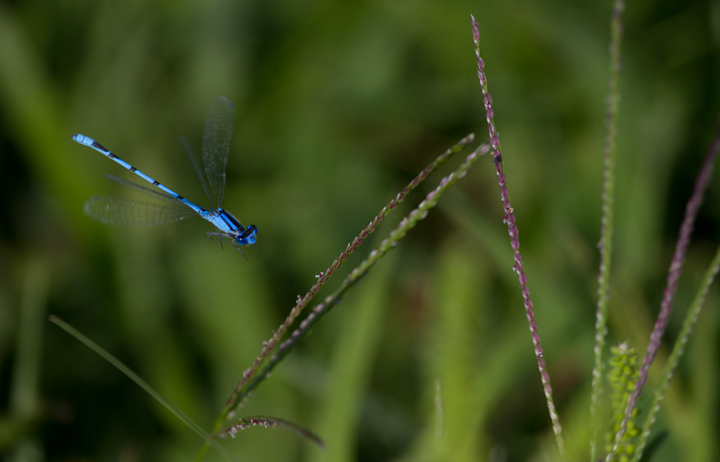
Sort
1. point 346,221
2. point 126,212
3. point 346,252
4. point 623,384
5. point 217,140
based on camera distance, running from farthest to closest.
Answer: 1. point 346,221
2. point 217,140
3. point 126,212
4. point 623,384
5. point 346,252

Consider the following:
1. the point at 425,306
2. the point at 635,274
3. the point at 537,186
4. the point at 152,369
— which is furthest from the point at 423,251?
the point at 152,369

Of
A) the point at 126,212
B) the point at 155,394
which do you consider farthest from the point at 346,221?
the point at 155,394

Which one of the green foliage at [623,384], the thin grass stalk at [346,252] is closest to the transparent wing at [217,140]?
the thin grass stalk at [346,252]

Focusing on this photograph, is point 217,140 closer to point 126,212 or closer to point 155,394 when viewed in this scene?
point 126,212

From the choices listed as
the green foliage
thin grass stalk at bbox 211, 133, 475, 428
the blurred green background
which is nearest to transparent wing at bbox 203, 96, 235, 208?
the blurred green background

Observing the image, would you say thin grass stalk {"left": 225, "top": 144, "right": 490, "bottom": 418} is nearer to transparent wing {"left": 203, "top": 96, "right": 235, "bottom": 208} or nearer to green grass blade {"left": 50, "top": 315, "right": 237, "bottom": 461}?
green grass blade {"left": 50, "top": 315, "right": 237, "bottom": 461}

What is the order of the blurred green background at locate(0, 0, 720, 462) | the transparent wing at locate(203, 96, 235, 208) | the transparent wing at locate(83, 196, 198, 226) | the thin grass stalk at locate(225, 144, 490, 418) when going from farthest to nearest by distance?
1. the transparent wing at locate(203, 96, 235, 208)
2. the blurred green background at locate(0, 0, 720, 462)
3. the transparent wing at locate(83, 196, 198, 226)
4. the thin grass stalk at locate(225, 144, 490, 418)
